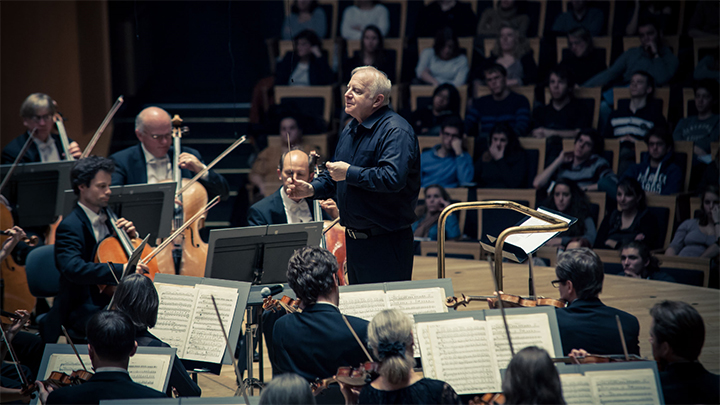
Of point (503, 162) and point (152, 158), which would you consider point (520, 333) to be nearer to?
point (152, 158)

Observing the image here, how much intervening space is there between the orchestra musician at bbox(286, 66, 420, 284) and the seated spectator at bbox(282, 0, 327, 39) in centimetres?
429

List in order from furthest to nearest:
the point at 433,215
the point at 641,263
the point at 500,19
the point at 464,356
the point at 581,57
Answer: the point at 500,19 < the point at 581,57 < the point at 433,215 < the point at 641,263 < the point at 464,356

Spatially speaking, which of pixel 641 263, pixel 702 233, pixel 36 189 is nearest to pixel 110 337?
pixel 36 189

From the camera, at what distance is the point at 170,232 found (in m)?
3.67

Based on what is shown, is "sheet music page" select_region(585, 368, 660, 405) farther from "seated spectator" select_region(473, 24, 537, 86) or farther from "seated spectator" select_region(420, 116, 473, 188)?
"seated spectator" select_region(473, 24, 537, 86)

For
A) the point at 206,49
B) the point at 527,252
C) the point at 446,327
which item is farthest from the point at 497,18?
the point at 446,327

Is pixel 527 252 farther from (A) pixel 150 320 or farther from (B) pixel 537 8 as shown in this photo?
(B) pixel 537 8

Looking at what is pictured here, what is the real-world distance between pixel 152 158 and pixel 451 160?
8.65 feet

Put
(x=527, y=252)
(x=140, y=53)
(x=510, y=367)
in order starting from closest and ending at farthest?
1. (x=510, y=367)
2. (x=527, y=252)
3. (x=140, y=53)

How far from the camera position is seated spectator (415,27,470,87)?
260 inches

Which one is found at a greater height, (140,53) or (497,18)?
(497,18)

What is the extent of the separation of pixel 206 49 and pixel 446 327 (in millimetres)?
6484

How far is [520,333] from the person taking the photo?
230 centimetres

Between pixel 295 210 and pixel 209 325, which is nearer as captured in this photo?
pixel 209 325
